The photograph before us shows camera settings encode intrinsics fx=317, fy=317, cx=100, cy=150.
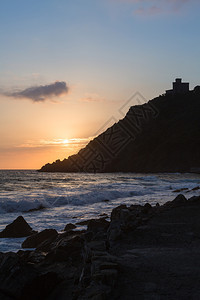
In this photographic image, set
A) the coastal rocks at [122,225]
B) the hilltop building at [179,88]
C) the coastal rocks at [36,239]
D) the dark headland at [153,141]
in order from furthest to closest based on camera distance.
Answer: the hilltop building at [179,88], the dark headland at [153,141], the coastal rocks at [36,239], the coastal rocks at [122,225]

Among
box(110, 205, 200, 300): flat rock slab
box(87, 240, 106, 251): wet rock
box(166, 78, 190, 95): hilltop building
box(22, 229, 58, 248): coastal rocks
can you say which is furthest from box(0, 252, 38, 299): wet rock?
box(166, 78, 190, 95): hilltop building

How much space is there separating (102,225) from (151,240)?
11.3ft

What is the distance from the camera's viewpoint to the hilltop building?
5792 inches

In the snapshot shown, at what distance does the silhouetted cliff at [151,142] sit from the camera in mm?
111312

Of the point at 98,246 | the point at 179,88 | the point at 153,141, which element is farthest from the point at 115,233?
the point at 179,88

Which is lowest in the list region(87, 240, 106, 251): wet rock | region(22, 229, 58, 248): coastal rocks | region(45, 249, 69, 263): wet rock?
region(22, 229, 58, 248): coastal rocks

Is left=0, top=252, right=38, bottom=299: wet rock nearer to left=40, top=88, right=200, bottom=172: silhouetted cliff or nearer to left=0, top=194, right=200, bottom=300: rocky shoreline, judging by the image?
left=0, top=194, right=200, bottom=300: rocky shoreline

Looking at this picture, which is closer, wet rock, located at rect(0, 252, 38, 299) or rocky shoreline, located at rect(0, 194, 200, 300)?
rocky shoreline, located at rect(0, 194, 200, 300)

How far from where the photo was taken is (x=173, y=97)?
469 feet

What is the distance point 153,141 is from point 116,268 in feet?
384

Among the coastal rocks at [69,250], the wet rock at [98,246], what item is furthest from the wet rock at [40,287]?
the coastal rocks at [69,250]

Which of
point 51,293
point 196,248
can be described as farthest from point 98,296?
point 196,248

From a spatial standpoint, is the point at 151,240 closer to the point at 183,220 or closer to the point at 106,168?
the point at 183,220

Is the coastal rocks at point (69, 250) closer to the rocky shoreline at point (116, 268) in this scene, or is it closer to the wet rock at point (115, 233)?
the rocky shoreline at point (116, 268)
